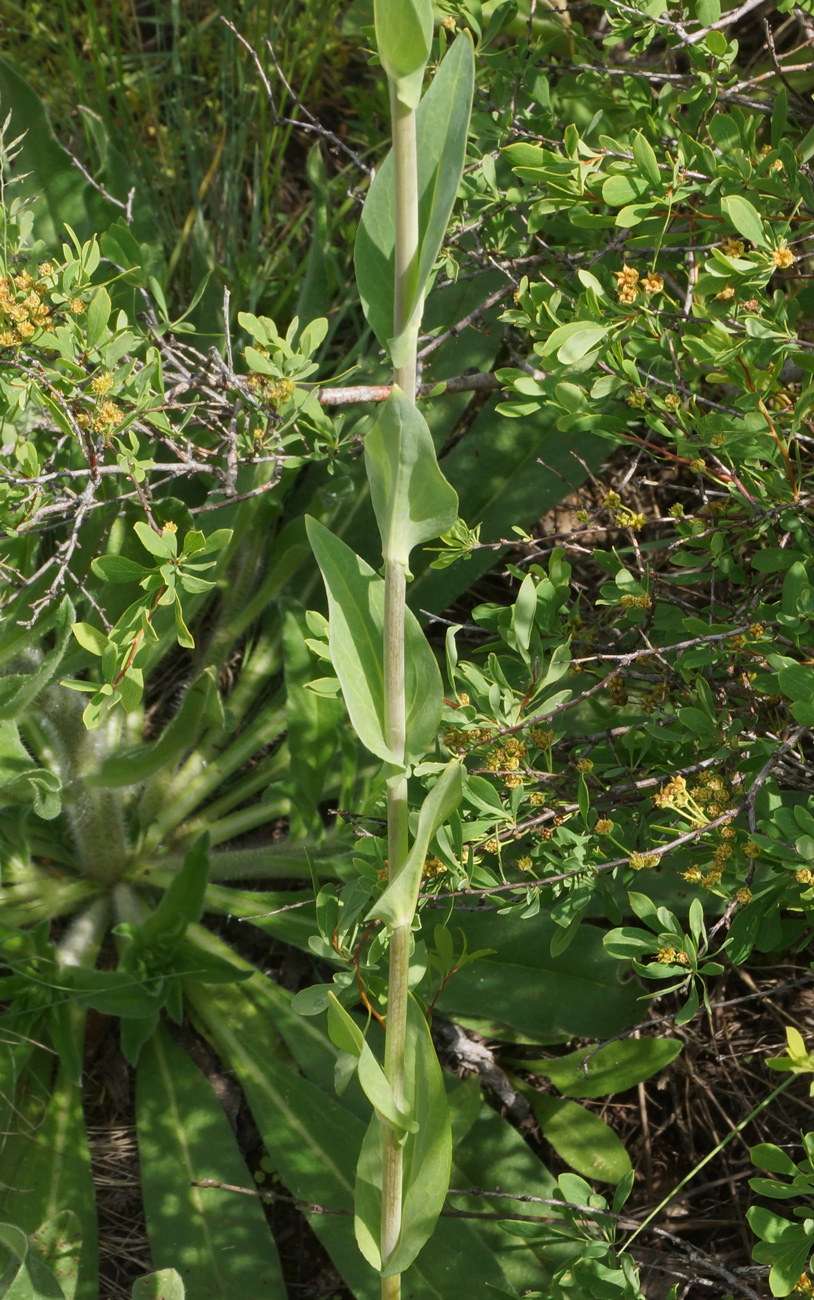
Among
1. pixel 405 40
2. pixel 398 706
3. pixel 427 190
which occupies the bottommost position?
pixel 398 706

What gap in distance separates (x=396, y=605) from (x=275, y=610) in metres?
1.91

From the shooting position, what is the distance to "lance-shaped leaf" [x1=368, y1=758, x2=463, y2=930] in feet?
3.34

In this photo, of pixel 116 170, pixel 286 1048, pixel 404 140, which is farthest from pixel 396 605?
pixel 116 170

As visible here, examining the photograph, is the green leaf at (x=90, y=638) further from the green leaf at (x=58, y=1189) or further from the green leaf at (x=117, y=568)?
the green leaf at (x=58, y=1189)

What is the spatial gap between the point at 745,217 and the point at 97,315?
3.18ft

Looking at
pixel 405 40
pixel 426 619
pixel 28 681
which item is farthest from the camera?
pixel 426 619

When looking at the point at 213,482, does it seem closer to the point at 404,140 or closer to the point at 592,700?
the point at 592,700

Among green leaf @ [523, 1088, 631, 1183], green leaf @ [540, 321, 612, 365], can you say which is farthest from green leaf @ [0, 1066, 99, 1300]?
green leaf @ [540, 321, 612, 365]

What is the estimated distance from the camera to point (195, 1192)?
2207 mm

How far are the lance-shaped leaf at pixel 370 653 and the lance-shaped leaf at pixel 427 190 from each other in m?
0.24

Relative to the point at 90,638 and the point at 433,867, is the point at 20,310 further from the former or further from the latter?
the point at 433,867

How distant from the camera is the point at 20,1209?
2.18m

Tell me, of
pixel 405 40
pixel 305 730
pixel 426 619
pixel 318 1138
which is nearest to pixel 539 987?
pixel 318 1138

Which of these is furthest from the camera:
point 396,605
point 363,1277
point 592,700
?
point 363,1277
